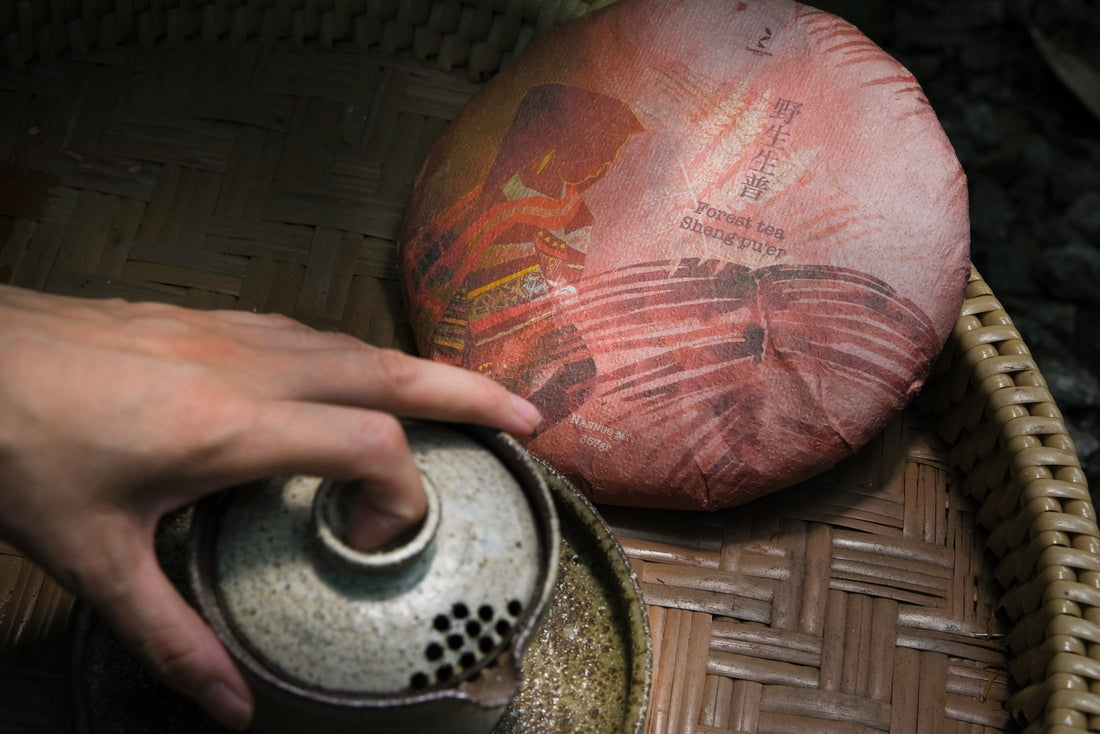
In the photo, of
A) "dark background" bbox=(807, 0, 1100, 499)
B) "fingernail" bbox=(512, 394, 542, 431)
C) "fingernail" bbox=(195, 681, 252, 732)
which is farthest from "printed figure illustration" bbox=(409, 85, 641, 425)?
"dark background" bbox=(807, 0, 1100, 499)

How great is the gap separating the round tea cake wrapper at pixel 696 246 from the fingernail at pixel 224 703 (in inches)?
23.5

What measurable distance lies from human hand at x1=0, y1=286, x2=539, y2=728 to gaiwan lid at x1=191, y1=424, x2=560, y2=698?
3cm

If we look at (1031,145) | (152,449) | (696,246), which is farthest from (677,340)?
(1031,145)

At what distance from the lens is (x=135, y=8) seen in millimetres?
1769

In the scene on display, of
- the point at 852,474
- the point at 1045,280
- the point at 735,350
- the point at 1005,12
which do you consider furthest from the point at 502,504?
the point at 1005,12

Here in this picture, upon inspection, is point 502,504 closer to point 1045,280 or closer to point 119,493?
point 119,493

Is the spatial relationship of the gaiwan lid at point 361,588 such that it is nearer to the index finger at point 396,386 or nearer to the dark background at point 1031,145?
the index finger at point 396,386

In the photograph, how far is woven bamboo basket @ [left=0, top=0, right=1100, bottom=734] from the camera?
1.39 metres

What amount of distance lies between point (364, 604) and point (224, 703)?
0.15m

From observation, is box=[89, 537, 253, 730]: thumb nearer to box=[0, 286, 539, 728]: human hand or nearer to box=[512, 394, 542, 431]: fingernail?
box=[0, 286, 539, 728]: human hand

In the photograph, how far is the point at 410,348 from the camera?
1.60m

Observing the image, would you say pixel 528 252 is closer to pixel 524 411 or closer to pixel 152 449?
pixel 524 411

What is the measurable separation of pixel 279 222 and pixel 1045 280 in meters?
1.88

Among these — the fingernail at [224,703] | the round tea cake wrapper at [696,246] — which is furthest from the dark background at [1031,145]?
the fingernail at [224,703]
